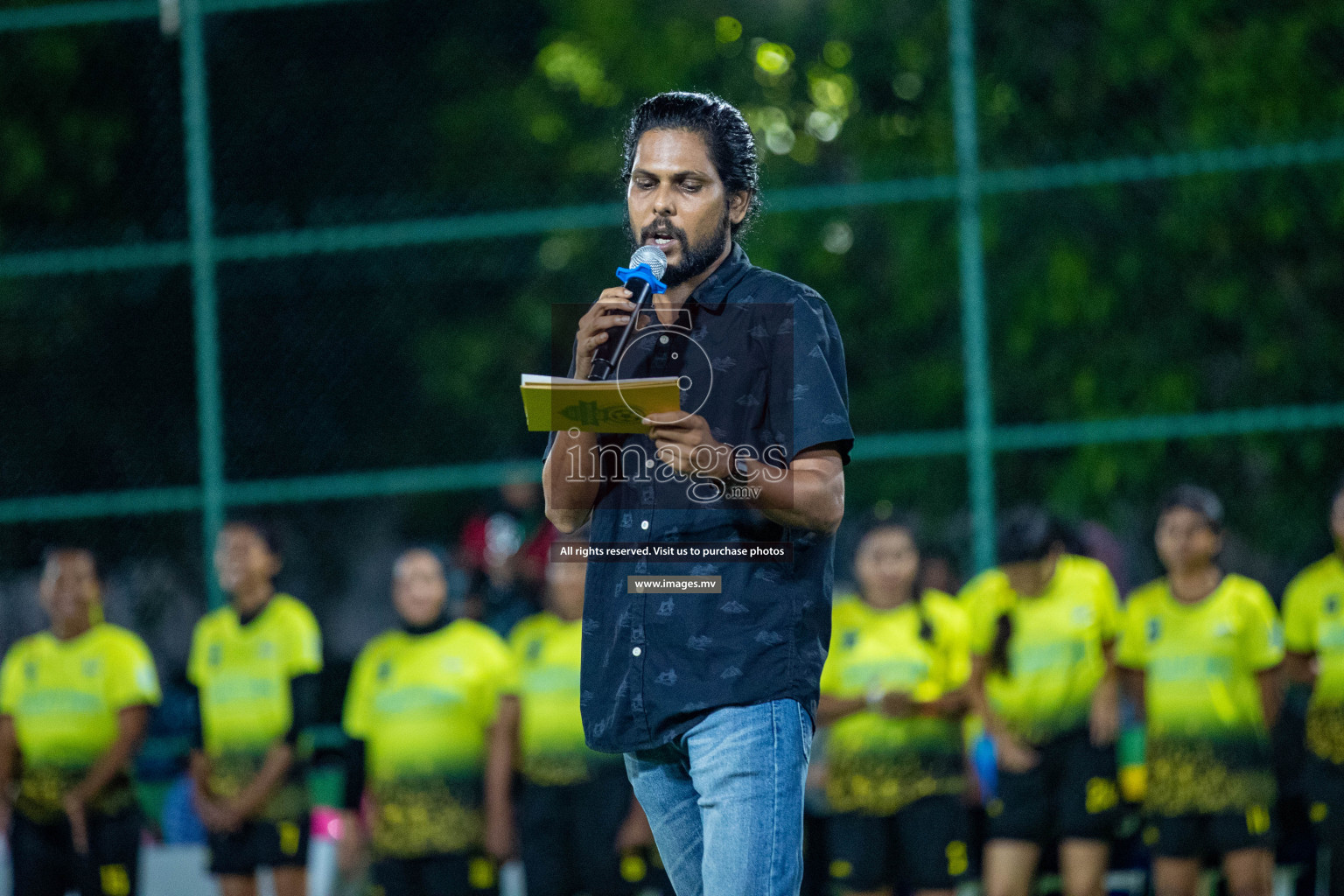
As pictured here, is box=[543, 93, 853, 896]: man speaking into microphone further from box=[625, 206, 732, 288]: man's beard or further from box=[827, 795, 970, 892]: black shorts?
box=[827, 795, 970, 892]: black shorts

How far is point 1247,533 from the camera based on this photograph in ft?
27.2

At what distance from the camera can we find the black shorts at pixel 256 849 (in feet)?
21.0

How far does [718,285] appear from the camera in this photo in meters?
2.91

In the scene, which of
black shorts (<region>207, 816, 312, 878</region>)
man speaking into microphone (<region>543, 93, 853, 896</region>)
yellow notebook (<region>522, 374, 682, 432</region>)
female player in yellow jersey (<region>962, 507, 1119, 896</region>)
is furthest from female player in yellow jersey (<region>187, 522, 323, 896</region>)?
yellow notebook (<region>522, 374, 682, 432</region>)

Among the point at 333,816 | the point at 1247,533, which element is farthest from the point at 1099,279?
the point at 333,816

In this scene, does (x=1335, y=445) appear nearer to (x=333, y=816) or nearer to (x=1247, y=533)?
(x=1247, y=533)

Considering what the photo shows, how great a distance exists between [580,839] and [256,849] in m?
1.27

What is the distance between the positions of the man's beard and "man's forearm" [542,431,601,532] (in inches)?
12.2

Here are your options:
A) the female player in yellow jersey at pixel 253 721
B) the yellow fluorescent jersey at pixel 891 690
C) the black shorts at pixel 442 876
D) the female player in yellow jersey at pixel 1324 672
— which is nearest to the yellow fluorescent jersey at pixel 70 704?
the female player in yellow jersey at pixel 253 721

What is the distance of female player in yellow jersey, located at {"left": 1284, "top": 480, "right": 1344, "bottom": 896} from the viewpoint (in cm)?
571

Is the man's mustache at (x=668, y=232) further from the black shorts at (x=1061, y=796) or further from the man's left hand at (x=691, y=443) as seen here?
the black shorts at (x=1061, y=796)

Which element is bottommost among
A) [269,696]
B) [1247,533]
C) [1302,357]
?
[269,696]

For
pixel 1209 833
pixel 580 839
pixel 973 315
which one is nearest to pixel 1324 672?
pixel 1209 833

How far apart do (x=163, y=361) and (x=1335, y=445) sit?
18.0 ft
